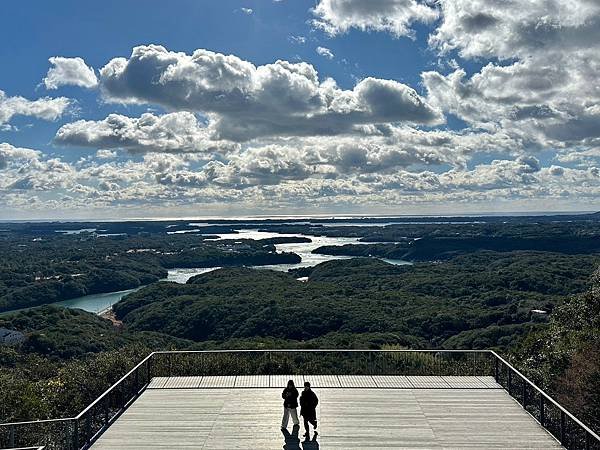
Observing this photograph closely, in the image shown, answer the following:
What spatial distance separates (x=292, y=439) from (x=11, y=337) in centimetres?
6991

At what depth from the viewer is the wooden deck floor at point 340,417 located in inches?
465

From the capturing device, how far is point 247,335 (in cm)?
7862

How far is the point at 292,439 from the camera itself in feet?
39.7

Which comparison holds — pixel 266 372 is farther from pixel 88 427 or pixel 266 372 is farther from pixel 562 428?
pixel 562 428

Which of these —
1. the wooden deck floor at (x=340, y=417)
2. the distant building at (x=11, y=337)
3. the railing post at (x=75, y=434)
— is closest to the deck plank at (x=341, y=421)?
the wooden deck floor at (x=340, y=417)

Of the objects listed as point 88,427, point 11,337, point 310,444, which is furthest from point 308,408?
point 11,337

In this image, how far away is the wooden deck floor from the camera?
465 inches

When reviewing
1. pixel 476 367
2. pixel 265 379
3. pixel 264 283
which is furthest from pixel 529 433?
pixel 264 283

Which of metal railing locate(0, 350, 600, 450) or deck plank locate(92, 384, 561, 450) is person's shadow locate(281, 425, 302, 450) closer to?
deck plank locate(92, 384, 561, 450)

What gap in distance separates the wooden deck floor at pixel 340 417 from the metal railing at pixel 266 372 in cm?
32

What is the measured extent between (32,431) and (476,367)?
12.2 meters

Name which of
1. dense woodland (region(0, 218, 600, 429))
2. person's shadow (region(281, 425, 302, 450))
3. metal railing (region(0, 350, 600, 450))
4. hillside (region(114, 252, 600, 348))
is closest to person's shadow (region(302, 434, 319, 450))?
person's shadow (region(281, 425, 302, 450))

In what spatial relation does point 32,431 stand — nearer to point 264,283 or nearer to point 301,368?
point 301,368

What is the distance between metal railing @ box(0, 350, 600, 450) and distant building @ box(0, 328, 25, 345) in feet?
187
